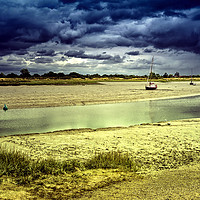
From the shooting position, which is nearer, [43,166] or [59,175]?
[59,175]

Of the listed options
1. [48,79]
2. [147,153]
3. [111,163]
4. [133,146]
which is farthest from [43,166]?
[48,79]

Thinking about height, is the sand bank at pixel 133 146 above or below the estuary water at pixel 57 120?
above

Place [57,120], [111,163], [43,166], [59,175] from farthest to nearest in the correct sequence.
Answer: [57,120] < [111,163] < [43,166] < [59,175]

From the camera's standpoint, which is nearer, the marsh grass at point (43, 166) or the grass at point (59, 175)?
the grass at point (59, 175)

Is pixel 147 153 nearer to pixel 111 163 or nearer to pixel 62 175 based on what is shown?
pixel 111 163

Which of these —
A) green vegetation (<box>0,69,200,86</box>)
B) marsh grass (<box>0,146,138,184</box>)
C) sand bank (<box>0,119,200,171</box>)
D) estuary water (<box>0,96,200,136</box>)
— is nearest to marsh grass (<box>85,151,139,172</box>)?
marsh grass (<box>0,146,138,184</box>)

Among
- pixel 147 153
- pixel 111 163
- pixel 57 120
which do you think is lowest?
pixel 57 120

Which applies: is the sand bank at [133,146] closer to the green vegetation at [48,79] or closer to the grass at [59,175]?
the grass at [59,175]

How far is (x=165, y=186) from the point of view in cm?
659

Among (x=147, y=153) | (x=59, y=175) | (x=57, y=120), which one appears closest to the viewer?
(x=59, y=175)

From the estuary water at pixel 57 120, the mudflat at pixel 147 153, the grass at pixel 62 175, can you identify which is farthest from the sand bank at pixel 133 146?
the estuary water at pixel 57 120

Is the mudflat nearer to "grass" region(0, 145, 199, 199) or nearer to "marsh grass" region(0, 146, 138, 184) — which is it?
"grass" region(0, 145, 199, 199)

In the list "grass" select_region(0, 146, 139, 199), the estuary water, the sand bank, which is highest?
"grass" select_region(0, 146, 139, 199)

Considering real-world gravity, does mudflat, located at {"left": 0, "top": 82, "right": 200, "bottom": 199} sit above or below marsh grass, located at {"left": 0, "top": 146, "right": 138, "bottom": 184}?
below
